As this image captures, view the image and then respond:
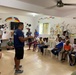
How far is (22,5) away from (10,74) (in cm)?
253

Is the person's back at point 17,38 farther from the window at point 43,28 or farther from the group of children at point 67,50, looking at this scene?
the window at point 43,28

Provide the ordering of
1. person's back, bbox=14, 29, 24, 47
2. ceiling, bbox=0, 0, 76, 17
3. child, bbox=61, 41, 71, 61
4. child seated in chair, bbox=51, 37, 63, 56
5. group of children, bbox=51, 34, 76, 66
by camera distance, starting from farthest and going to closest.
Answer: child seated in chair, bbox=51, 37, 63, 56 < child, bbox=61, 41, 71, 61 < group of children, bbox=51, 34, 76, 66 < ceiling, bbox=0, 0, 76, 17 < person's back, bbox=14, 29, 24, 47

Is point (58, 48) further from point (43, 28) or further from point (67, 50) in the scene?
point (43, 28)

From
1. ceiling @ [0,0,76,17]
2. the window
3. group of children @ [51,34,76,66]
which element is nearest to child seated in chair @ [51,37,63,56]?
group of children @ [51,34,76,66]

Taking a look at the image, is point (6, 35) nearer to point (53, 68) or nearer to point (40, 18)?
point (40, 18)

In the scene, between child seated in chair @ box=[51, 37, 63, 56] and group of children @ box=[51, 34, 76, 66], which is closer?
group of children @ box=[51, 34, 76, 66]

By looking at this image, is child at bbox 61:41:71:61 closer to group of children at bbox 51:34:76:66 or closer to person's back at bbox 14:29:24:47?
group of children at bbox 51:34:76:66

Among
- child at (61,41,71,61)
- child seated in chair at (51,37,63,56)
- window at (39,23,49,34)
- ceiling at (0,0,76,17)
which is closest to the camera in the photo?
ceiling at (0,0,76,17)

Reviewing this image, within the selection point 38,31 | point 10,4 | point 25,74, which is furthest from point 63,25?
point 25,74

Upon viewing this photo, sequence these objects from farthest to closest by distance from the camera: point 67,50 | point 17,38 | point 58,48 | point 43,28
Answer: point 43,28 → point 58,48 → point 67,50 → point 17,38

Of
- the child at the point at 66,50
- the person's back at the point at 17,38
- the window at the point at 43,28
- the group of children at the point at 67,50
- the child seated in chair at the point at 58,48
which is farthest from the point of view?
the window at the point at 43,28

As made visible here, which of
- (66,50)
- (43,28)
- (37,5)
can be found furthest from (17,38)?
(43,28)

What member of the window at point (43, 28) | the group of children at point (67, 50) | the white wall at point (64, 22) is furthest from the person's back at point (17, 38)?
the window at point (43, 28)

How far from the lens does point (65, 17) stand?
7.02 meters
